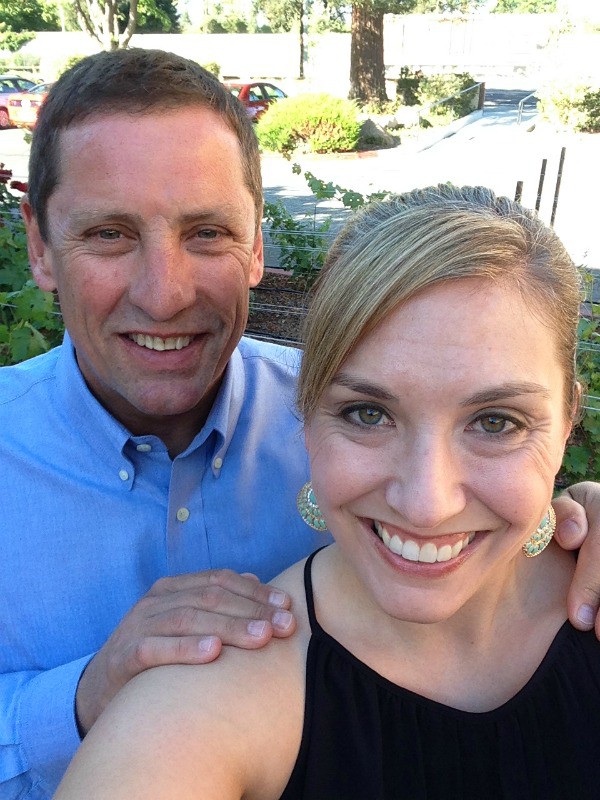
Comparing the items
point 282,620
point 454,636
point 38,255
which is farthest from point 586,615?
point 38,255

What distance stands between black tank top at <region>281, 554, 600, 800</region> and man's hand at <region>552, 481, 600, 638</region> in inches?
6.1

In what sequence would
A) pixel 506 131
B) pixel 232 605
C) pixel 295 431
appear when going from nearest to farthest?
1. pixel 232 605
2. pixel 295 431
3. pixel 506 131

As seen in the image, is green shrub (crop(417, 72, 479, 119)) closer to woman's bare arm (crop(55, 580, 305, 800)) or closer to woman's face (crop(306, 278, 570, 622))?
woman's face (crop(306, 278, 570, 622))

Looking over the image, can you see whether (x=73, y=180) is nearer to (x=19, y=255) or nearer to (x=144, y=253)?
(x=144, y=253)

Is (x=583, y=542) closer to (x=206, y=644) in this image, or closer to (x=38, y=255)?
(x=206, y=644)

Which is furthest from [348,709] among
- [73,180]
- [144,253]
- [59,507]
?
[73,180]

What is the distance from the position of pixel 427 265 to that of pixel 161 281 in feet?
2.62

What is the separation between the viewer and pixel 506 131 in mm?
21250

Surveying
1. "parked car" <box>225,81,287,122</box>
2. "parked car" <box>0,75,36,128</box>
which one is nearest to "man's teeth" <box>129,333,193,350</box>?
"parked car" <box>225,81,287,122</box>

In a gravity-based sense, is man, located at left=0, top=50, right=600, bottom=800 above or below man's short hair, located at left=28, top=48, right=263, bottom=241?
below

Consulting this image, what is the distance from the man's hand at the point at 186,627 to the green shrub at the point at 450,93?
79.4 feet

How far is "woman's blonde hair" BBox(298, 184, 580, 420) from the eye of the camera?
1402 mm

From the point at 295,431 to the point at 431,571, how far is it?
0.91 metres

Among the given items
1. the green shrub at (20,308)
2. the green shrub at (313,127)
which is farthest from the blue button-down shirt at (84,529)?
the green shrub at (313,127)
